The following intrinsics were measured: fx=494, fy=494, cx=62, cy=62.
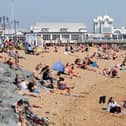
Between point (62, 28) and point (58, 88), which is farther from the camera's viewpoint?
point (62, 28)

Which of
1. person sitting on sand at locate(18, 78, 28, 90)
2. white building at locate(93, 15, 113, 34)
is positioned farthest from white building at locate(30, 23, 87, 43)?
person sitting on sand at locate(18, 78, 28, 90)

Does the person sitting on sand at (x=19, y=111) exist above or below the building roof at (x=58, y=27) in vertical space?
below

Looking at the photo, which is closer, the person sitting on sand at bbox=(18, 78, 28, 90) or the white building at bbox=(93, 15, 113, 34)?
the person sitting on sand at bbox=(18, 78, 28, 90)

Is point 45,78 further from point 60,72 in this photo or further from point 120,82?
point 120,82

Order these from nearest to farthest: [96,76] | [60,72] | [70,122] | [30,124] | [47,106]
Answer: [30,124] < [70,122] < [47,106] < [60,72] < [96,76]

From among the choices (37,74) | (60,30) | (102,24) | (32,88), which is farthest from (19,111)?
(102,24)

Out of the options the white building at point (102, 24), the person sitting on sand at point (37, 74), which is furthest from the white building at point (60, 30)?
the person sitting on sand at point (37, 74)

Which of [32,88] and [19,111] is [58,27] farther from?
[19,111]

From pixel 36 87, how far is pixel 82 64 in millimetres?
9928

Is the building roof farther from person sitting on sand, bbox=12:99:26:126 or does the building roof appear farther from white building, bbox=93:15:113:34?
person sitting on sand, bbox=12:99:26:126

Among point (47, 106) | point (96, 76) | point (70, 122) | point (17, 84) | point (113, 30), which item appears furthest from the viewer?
point (113, 30)

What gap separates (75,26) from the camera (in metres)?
126

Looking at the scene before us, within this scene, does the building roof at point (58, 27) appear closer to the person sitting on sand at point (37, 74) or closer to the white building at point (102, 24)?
the white building at point (102, 24)

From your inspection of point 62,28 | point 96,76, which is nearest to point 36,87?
point 96,76
